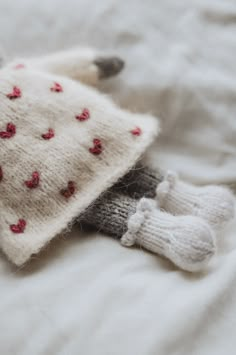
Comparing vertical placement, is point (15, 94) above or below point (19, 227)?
above

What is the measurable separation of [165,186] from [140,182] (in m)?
0.05

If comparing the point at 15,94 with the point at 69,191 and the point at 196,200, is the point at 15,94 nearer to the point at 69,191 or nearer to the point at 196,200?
the point at 69,191

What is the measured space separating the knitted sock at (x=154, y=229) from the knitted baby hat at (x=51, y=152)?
0.03 m

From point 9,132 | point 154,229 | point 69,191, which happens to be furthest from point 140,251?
point 9,132

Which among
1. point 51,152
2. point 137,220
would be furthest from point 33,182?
point 137,220

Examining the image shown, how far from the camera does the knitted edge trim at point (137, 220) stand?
71cm

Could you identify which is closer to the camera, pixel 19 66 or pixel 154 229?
pixel 154 229

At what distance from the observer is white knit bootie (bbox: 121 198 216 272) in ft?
2.14

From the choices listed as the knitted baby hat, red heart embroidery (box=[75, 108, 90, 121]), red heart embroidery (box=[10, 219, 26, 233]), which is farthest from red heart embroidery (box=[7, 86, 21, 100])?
red heart embroidery (box=[10, 219, 26, 233])

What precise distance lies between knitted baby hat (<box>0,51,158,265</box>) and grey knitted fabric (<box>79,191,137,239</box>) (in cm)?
3

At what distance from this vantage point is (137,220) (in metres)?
0.71

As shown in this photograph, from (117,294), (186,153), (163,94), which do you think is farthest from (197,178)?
(117,294)

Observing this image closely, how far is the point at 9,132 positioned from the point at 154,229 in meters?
0.27

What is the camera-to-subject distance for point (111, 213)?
74 cm
